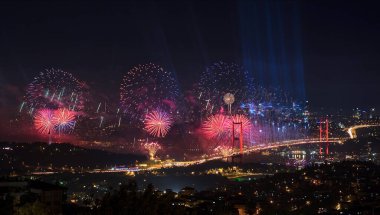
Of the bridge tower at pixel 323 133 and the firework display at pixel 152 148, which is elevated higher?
the bridge tower at pixel 323 133

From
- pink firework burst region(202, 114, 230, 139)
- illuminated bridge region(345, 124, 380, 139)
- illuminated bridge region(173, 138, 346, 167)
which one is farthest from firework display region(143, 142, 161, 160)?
illuminated bridge region(345, 124, 380, 139)

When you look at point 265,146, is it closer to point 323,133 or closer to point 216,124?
point 323,133

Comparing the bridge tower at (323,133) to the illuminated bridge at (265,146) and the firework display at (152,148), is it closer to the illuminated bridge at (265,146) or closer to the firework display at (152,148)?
the illuminated bridge at (265,146)

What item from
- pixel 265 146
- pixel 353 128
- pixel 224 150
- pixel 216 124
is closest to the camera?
pixel 216 124

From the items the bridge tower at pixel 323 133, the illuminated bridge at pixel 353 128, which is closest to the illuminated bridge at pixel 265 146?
the bridge tower at pixel 323 133

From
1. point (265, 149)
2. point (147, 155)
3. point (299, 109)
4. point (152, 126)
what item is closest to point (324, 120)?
point (299, 109)

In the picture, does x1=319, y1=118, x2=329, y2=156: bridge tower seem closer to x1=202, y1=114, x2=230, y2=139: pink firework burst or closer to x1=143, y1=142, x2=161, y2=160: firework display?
x1=143, y1=142, x2=161, y2=160: firework display

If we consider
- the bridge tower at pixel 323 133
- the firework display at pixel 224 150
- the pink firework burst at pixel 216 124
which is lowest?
the firework display at pixel 224 150

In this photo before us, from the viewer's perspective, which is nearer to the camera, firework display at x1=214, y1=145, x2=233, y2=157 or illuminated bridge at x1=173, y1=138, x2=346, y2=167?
illuminated bridge at x1=173, y1=138, x2=346, y2=167

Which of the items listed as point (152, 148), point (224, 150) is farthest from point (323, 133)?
point (152, 148)
